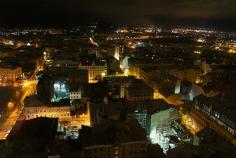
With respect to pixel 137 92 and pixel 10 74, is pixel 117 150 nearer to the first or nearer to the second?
pixel 137 92

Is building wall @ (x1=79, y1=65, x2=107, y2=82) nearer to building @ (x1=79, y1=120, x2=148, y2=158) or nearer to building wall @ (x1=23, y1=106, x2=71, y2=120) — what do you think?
building wall @ (x1=23, y1=106, x2=71, y2=120)

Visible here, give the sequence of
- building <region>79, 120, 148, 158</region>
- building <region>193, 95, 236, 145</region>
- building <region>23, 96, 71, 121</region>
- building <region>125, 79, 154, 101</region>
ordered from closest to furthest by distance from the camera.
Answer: building <region>79, 120, 148, 158</region> < building <region>193, 95, 236, 145</region> < building <region>23, 96, 71, 121</region> < building <region>125, 79, 154, 101</region>

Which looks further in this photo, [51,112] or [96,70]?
[96,70]

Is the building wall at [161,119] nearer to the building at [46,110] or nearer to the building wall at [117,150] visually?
the building wall at [117,150]

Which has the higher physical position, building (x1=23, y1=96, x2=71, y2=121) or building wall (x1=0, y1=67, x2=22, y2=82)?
building wall (x1=0, y1=67, x2=22, y2=82)

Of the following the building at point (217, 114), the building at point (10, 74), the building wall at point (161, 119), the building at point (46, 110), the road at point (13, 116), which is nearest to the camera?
the building at point (217, 114)

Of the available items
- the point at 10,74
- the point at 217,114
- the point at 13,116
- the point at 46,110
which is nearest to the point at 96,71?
the point at 10,74

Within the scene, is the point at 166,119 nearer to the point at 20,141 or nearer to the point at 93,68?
the point at 20,141

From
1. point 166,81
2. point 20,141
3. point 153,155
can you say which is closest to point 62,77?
point 166,81

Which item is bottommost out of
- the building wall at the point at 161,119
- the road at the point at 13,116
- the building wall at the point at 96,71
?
the road at the point at 13,116

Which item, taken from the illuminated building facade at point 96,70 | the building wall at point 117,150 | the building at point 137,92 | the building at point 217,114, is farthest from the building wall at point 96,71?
the building wall at point 117,150

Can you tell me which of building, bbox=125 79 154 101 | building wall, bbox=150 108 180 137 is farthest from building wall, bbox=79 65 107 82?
building wall, bbox=150 108 180 137
